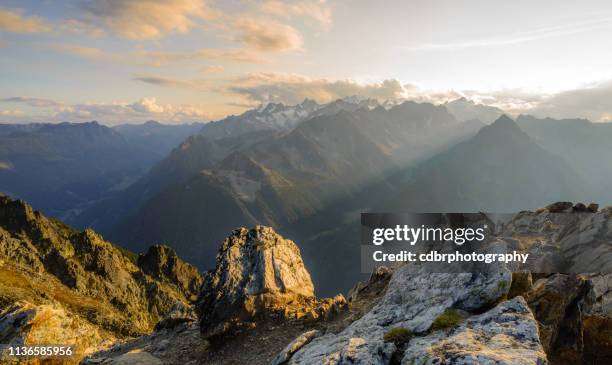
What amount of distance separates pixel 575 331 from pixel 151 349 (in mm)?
30355

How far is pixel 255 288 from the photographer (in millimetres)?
29859

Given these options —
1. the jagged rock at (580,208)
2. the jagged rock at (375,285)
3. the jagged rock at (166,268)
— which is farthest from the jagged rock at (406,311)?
the jagged rock at (166,268)

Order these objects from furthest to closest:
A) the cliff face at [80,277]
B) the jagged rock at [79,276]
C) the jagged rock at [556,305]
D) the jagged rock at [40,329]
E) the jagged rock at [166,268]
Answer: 1. the jagged rock at [166,268]
2. the jagged rock at [79,276]
3. the cliff face at [80,277]
4. the jagged rock at [40,329]
5. the jagged rock at [556,305]

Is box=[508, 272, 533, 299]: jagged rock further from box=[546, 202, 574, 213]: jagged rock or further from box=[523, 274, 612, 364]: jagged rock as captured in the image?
box=[546, 202, 574, 213]: jagged rock

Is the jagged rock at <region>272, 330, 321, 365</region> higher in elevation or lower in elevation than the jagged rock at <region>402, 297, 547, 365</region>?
lower

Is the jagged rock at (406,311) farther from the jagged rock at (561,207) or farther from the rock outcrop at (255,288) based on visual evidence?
the jagged rock at (561,207)

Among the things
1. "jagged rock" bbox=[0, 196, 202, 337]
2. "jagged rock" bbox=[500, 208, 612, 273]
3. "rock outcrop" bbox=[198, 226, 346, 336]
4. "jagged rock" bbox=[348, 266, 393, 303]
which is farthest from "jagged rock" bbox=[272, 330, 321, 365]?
"jagged rock" bbox=[0, 196, 202, 337]

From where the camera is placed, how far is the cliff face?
9050 centimetres

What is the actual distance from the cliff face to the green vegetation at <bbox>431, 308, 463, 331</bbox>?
8345cm

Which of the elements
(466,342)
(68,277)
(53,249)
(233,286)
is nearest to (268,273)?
(233,286)

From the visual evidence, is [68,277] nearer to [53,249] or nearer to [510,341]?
[53,249]

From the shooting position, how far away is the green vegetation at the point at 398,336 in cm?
1476

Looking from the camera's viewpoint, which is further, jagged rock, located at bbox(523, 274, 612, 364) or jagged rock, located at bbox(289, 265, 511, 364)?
jagged rock, located at bbox(523, 274, 612, 364)

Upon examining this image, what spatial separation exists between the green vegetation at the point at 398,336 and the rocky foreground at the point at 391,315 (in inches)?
1.8
